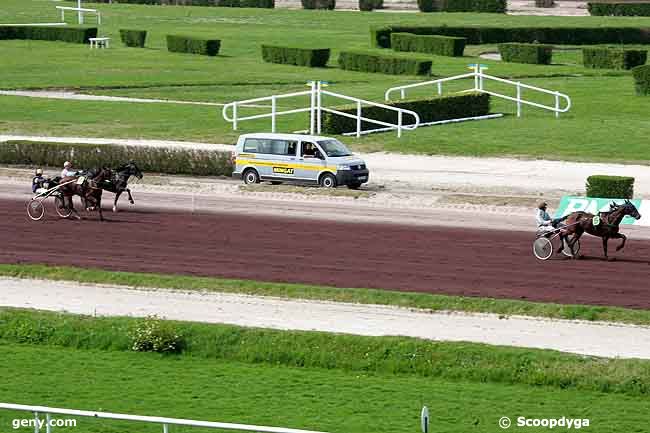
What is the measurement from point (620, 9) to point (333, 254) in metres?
63.4

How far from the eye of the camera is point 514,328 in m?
21.4

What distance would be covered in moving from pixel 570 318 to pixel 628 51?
133ft

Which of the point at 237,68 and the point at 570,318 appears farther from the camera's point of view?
the point at 237,68

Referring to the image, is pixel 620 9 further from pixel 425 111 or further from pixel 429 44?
pixel 425 111

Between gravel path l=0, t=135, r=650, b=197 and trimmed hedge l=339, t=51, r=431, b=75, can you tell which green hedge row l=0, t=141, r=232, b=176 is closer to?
gravel path l=0, t=135, r=650, b=197

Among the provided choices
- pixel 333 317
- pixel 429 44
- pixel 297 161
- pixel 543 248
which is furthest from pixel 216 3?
pixel 333 317

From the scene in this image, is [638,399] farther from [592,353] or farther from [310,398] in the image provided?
[310,398]

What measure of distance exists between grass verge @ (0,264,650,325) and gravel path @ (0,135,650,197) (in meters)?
11.6

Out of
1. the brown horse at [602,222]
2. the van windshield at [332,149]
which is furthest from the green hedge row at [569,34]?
the brown horse at [602,222]

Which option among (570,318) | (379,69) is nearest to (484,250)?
(570,318)

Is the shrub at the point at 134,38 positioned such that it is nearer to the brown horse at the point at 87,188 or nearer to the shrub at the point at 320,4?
the shrub at the point at 320,4

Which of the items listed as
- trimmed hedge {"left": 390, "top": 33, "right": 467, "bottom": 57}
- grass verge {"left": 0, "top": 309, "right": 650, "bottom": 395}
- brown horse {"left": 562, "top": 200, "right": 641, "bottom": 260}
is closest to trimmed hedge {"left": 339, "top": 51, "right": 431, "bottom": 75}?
trimmed hedge {"left": 390, "top": 33, "right": 467, "bottom": 57}

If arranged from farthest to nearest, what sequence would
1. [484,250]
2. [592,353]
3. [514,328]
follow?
[484,250] → [514,328] → [592,353]

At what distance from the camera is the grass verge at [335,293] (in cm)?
2192
